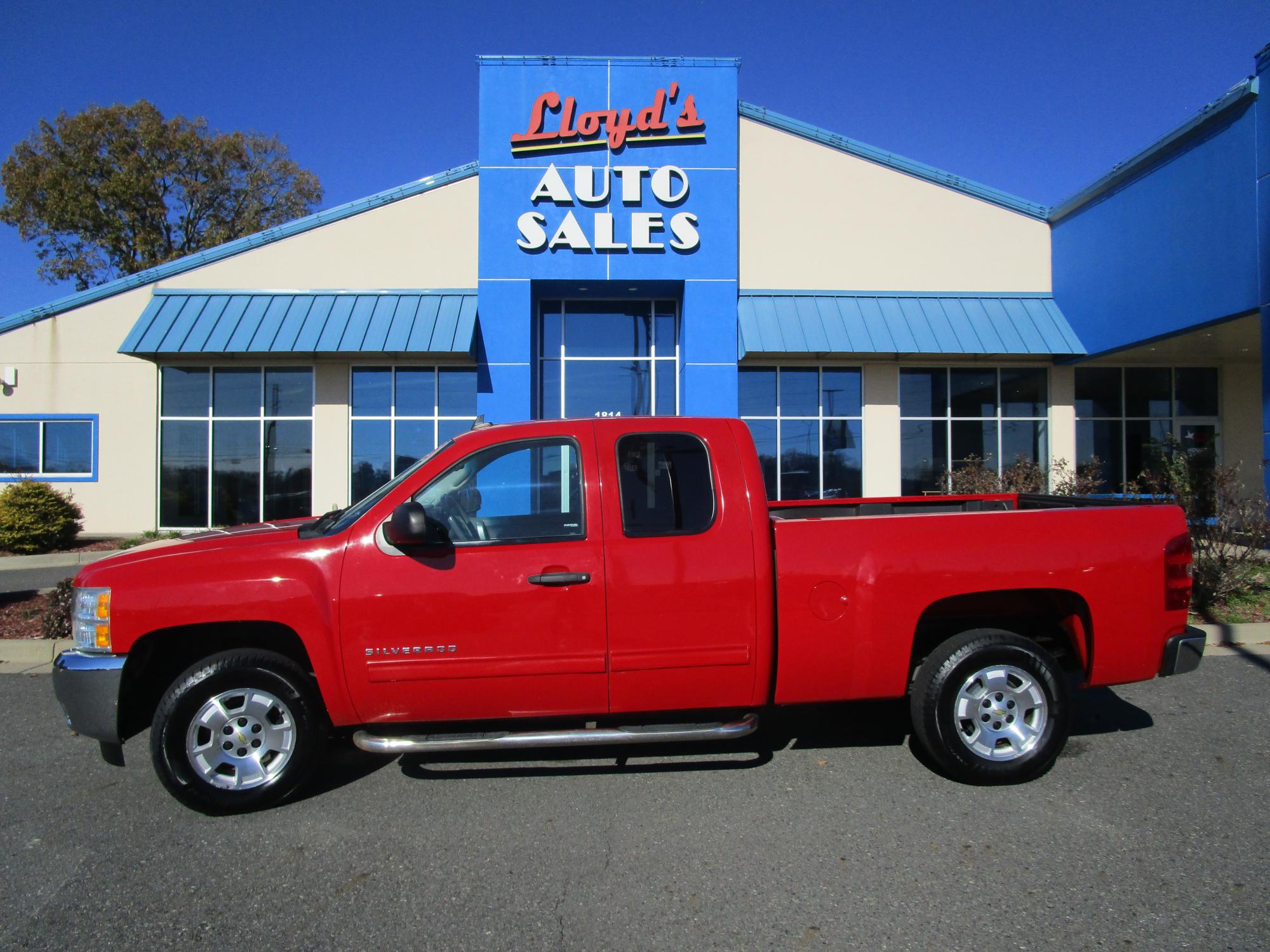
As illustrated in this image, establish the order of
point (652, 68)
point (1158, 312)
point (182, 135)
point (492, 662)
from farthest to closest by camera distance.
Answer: point (182, 135)
point (652, 68)
point (1158, 312)
point (492, 662)

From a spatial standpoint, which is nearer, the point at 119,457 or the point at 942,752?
the point at 942,752


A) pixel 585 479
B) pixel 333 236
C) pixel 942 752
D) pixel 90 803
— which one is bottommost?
pixel 90 803

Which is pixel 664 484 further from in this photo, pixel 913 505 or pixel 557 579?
pixel 913 505

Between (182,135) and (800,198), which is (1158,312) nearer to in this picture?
(800,198)

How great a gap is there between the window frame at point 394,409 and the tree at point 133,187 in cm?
1842

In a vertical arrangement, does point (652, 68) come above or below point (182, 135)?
below

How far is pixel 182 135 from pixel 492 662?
3186 centimetres

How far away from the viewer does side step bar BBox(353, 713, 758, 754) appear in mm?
3818

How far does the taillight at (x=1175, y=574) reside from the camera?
166 inches

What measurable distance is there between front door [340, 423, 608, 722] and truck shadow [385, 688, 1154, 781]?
0.71m

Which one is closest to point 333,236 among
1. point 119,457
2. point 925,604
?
point 119,457

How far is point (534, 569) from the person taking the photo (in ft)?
12.7

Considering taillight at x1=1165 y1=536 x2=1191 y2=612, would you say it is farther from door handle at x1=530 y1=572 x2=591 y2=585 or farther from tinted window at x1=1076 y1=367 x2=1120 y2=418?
tinted window at x1=1076 y1=367 x2=1120 y2=418

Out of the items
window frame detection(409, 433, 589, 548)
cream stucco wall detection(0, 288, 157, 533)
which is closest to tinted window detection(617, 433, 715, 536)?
window frame detection(409, 433, 589, 548)
